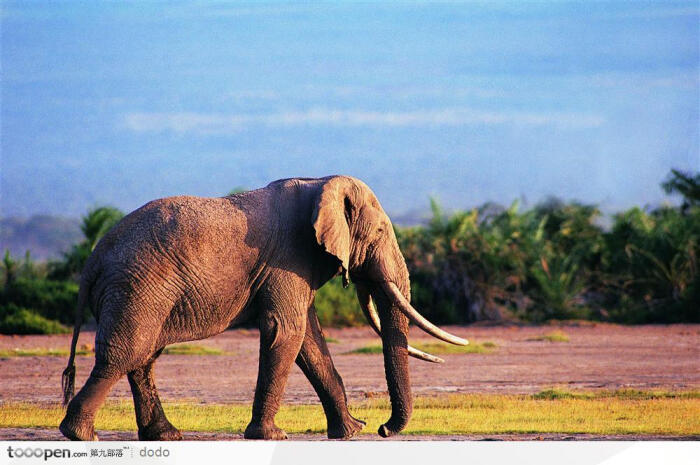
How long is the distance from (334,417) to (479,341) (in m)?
11.7

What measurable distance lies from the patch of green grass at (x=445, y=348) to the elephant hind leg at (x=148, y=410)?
9.84m

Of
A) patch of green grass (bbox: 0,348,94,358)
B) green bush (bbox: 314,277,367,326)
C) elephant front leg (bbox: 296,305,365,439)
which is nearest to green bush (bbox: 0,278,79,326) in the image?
patch of green grass (bbox: 0,348,94,358)

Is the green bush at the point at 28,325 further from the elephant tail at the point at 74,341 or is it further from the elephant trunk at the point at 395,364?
the elephant trunk at the point at 395,364

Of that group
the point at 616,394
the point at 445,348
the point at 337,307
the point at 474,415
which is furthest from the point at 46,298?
the point at 474,415

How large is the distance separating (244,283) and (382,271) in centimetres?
147

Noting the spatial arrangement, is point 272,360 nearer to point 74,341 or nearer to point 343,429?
point 343,429

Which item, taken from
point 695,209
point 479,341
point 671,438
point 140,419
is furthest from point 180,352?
point 695,209

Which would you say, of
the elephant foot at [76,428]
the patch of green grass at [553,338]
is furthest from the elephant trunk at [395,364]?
the patch of green grass at [553,338]

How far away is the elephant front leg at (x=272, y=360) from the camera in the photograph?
11797mm

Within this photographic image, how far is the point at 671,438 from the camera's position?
12547 mm

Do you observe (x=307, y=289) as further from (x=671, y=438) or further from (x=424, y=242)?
(x=424, y=242)

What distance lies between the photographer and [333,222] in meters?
11.9

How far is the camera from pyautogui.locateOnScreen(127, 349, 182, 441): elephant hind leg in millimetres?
12133
